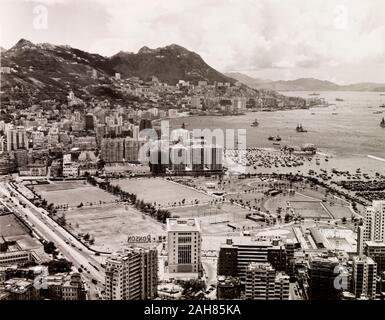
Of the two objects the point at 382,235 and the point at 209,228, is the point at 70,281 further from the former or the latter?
the point at 382,235

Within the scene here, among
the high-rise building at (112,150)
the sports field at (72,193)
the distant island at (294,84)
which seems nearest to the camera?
the distant island at (294,84)

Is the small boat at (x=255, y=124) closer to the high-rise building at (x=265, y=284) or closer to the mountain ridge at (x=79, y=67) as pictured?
the mountain ridge at (x=79, y=67)

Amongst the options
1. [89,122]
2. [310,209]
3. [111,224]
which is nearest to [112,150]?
[89,122]

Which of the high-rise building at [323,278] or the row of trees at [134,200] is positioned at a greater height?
the row of trees at [134,200]

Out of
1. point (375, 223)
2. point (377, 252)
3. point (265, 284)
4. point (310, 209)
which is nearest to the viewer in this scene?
point (265, 284)

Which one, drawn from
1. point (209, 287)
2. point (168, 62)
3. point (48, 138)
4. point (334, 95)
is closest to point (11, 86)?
point (48, 138)

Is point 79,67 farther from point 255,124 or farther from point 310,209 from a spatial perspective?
point 310,209

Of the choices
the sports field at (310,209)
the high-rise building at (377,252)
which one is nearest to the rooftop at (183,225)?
the sports field at (310,209)
